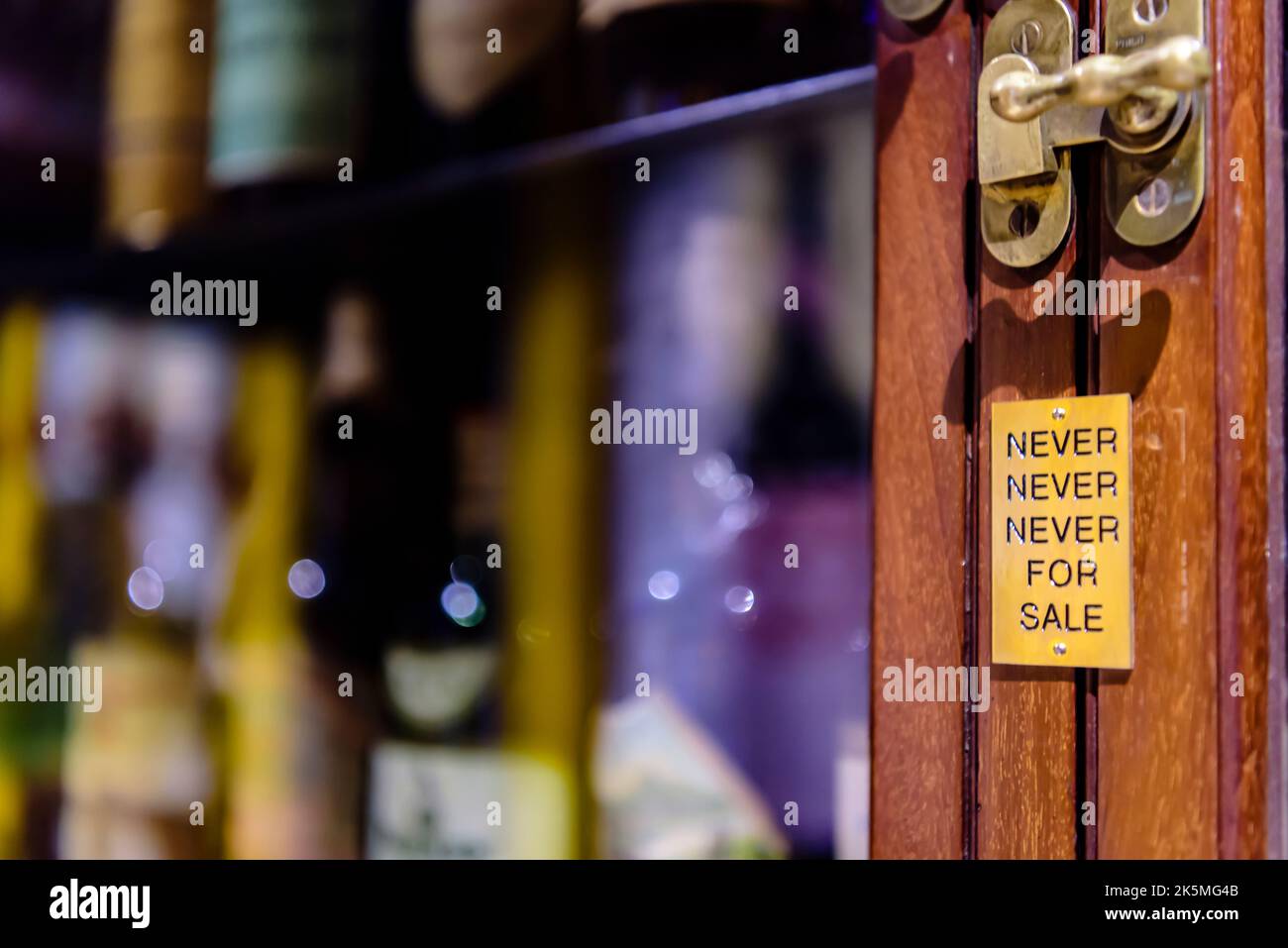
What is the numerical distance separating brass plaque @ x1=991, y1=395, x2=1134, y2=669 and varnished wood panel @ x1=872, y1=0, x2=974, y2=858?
0.06ft

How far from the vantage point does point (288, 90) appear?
0.68 metres

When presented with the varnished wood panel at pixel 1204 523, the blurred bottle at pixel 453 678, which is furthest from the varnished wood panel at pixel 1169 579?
the blurred bottle at pixel 453 678

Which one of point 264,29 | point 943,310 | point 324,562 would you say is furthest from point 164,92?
point 943,310

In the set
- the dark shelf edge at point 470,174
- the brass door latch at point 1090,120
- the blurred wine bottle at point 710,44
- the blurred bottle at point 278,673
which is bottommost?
the blurred bottle at point 278,673

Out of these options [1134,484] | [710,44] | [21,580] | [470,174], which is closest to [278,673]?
[21,580]

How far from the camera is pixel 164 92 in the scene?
750 millimetres

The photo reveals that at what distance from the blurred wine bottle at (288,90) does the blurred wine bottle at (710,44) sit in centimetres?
16

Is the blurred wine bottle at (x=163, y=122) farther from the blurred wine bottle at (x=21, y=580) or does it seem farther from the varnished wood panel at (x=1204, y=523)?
the varnished wood panel at (x=1204, y=523)

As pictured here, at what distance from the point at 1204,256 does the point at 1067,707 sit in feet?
0.49

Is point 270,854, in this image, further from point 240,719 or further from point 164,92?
point 164,92

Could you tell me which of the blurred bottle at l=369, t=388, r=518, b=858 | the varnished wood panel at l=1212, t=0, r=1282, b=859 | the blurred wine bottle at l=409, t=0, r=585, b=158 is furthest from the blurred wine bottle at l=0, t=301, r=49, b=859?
the varnished wood panel at l=1212, t=0, r=1282, b=859

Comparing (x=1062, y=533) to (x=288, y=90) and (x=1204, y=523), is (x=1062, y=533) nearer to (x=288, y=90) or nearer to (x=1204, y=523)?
(x=1204, y=523)

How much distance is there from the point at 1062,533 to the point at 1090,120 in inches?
5.4

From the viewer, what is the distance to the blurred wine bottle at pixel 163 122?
748mm
